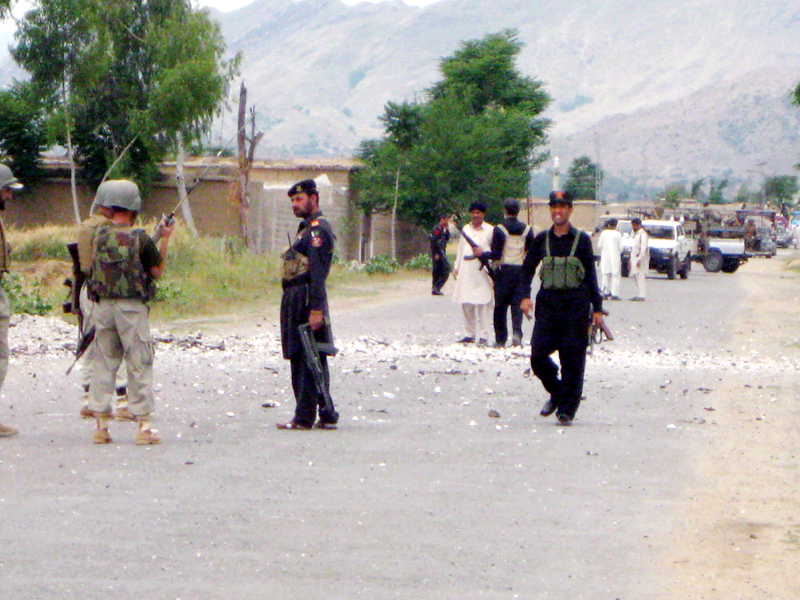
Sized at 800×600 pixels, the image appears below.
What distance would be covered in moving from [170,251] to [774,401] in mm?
15653

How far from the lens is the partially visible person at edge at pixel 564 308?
8820mm

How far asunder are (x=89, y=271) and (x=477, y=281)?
6942mm

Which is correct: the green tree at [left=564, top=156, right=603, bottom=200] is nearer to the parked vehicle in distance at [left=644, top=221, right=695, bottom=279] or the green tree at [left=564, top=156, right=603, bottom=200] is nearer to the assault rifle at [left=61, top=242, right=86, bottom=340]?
the parked vehicle in distance at [left=644, top=221, right=695, bottom=279]

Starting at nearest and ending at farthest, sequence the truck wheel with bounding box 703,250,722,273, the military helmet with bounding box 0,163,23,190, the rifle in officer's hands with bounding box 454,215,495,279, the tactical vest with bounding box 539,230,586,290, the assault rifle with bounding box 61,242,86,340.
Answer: the military helmet with bounding box 0,163,23,190, the assault rifle with bounding box 61,242,86,340, the tactical vest with bounding box 539,230,586,290, the rifle in officer's hands with bounding box 454,215,495,279, the truck wheel with bounding box 703,250,722,273

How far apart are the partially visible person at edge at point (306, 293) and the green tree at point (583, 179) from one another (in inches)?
3484

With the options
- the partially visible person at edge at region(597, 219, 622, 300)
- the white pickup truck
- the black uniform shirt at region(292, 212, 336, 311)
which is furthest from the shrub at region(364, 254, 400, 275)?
the black uniform shirt at region(292, 212, 336, 311)

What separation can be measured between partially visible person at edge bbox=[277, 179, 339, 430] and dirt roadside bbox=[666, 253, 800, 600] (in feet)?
9.08

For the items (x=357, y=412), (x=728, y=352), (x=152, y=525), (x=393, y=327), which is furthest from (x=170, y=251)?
(x=152, y=525)

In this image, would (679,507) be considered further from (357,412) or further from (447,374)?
(447,374)

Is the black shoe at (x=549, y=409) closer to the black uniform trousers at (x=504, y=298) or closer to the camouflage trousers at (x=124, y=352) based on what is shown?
the camouflage trousers at (x=124, y=352)

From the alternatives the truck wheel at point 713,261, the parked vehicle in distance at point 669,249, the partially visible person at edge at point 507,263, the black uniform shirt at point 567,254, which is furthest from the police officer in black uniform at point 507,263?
the truck wheel at point 713,261

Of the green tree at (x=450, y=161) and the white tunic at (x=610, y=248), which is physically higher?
the green tree at (x=450, y=161)

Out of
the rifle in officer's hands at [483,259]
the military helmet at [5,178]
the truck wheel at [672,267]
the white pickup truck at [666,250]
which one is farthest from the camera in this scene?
the white pickup truck at [666,250]

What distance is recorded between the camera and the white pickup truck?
34125mm
